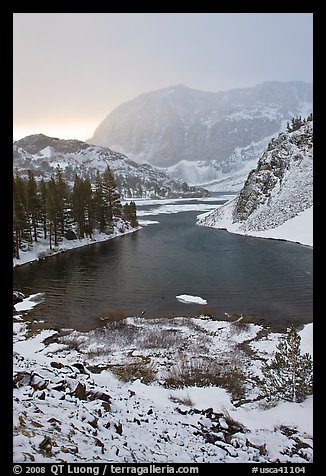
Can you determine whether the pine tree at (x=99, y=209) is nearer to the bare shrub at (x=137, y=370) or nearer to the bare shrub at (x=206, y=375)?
the bare shrub at (x=137, y=370)

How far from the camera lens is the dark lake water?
1986 centimetres

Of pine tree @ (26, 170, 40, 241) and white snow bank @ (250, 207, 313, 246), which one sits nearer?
pine tree @ (26, 170, 40, 241)

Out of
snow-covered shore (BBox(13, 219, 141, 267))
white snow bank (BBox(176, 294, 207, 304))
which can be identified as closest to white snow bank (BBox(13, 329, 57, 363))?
white snow bank (BBox(176, 294, 207, 304))

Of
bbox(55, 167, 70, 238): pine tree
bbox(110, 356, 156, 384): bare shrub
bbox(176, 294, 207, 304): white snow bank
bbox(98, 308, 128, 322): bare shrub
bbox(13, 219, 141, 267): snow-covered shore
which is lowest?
bbox(110, 356, 156, 384): bare shrub

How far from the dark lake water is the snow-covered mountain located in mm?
6806

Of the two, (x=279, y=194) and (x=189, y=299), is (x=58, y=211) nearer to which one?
(x=189, y=299)

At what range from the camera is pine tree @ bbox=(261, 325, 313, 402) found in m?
9.76

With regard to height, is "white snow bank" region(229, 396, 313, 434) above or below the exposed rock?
below

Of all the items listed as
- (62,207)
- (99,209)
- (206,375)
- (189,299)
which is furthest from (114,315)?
(99,209)

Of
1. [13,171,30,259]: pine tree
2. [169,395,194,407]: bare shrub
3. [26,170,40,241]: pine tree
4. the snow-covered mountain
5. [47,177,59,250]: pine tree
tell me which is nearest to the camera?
[169,395,194,407]: bare shrub

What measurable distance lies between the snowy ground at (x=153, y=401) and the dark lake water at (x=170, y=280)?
10.9 ft

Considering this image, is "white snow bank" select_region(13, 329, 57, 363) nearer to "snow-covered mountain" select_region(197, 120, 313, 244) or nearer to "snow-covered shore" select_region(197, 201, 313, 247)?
"snow-covered shore" select_region(197, 201, 313, 247)

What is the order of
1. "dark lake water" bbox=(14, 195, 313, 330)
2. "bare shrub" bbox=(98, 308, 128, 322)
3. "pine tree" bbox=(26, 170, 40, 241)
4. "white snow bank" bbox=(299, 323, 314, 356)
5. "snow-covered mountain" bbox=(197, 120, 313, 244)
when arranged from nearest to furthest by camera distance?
"white snow bank" bbox=(299, 323, 314, 356) < "bare shrub" bbox=(98, 308, 128, 322) < "dark lake water" bbox=(14, 195, 313, 330) < "pine tree" bbox=(26, 170, 40, 241) < "snow-covered mountain" bbox=(197, 120, 313, 244)

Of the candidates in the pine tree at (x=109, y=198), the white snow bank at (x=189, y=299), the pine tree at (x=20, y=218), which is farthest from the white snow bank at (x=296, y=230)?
the pine tree at (x=20, y=218)
